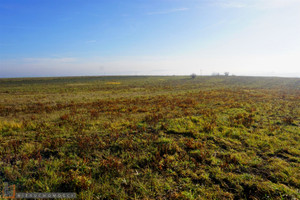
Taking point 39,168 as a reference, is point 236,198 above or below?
below

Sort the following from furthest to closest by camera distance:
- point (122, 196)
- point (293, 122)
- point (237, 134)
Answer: point (293, 122) → point (237, 134) → point (122, 196)

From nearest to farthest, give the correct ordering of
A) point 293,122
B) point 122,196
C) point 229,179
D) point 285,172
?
point 122,196 → point 229,179 → point 285,172 → point 293,122

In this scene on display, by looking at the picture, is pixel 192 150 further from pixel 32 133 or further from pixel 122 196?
pixel 32 133

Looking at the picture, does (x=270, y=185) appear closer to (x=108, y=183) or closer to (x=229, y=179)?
(x=229, y=179)

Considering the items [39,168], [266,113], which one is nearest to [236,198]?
[39,168]

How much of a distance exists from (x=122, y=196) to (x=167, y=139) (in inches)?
144

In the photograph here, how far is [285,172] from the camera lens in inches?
184

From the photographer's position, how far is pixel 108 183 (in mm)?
4051

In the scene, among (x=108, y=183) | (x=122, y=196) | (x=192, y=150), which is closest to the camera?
(x=122, y=196)

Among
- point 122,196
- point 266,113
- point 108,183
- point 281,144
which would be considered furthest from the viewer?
point 266,113

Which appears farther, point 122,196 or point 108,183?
point 108,183

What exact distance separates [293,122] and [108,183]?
Answer: 12.6m

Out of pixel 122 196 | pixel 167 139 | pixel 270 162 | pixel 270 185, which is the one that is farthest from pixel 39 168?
pixel 270 162

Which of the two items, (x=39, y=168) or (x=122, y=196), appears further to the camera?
(x=39, y=168)
